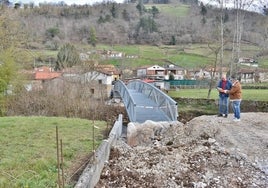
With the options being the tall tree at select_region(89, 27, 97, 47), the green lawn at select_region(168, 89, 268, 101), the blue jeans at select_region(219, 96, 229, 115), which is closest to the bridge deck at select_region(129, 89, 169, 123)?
the blue jeans at select_region(219, 96, 229, 115)

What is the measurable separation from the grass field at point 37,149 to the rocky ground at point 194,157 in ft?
2.66

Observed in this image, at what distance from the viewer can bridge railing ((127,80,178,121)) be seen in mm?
14344

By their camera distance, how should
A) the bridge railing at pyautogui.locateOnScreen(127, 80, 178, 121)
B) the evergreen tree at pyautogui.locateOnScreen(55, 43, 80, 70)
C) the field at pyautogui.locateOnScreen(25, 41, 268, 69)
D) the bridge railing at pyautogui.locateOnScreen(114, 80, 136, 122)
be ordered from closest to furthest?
the bridge railing at pyautogui.locateOnScreen(127, 80, 178, 121) → the bridge railing at pyautogui.locateOnScreen(114, 80, 136, 122) → the evergreen tree at pyautogui.locateOnScreen(55, 43, 80, 70) → the field at pyautogui.locateOnScreen(25, 41, 268, 69)

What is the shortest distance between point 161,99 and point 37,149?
1036 centimetres

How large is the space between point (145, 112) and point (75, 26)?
73.5 m

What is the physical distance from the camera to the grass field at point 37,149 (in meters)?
5.54

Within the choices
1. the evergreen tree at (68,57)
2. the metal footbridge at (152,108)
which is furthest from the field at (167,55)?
the metal footbridge at (152,108)

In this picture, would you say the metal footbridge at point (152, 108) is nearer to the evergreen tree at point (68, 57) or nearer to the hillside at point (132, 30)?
the evergreen tree at point (68, 57)

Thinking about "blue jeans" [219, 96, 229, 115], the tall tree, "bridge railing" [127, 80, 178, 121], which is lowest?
"bridge railing" [127, 80, 178, 121]

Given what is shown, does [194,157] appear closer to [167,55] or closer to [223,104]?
[223,104]

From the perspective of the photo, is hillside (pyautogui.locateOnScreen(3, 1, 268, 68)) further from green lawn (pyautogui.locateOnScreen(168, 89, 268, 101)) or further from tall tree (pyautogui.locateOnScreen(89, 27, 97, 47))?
green lawn (pyautogui.locateOnScreen(168, 89, 268, 101))

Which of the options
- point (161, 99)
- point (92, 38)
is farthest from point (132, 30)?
point (161, 99)

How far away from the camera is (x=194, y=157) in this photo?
349 inches

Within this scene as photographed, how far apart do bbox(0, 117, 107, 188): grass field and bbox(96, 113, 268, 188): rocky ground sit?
812 millimetres
